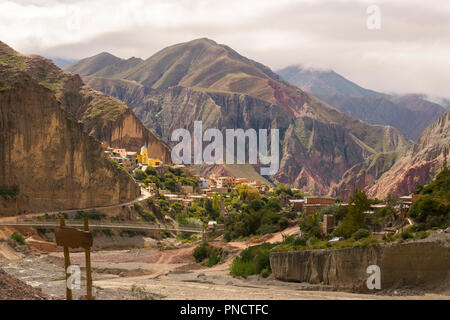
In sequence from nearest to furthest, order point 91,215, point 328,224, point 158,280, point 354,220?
1. point 158,280
2. point 354,220
3. point 328,224
4. point 91,215

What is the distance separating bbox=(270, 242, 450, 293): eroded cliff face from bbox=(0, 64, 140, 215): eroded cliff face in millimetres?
43322

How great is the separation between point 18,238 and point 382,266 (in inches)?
1502

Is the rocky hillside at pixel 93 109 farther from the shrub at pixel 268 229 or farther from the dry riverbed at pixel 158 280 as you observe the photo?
the shrub at pixel 268 229

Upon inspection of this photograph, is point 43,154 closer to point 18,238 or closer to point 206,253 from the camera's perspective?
point 18,238

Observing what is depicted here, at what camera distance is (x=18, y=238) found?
189 feet

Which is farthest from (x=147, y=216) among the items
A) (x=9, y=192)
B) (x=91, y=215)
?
(x=9, y=192)

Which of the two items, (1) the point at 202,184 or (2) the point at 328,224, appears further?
(1) the point at 202,184

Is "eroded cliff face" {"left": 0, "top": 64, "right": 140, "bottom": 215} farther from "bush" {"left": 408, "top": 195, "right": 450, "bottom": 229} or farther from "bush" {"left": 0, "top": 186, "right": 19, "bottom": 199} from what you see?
"bush" {"left": 408, "top": 195, "right": 450, "bottom": 229}

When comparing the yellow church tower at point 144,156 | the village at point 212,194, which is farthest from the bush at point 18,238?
the yellow church tower at point 144,156

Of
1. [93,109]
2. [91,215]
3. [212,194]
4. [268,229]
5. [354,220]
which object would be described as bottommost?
[212,194]

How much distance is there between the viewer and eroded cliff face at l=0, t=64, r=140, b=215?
71.2 m

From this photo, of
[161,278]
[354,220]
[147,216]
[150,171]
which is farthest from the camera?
[150,171]
